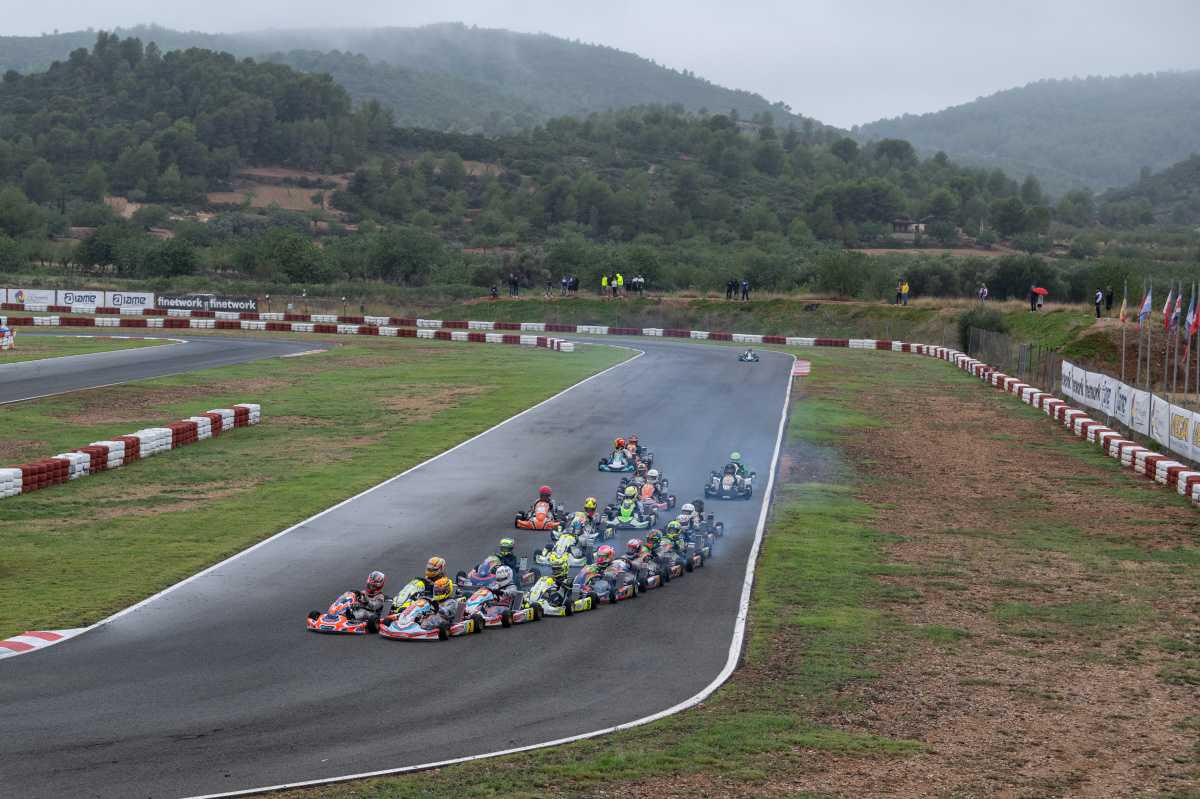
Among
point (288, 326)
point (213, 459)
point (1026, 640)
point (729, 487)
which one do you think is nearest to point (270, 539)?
point (213, 459)

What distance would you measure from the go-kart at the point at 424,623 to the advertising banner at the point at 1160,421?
26.2 metres

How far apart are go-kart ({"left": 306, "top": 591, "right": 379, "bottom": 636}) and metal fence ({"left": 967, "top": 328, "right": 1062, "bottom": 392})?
39876 millimetres

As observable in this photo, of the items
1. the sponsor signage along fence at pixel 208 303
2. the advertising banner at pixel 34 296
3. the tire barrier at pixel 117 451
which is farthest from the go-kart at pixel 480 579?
the advertising banner at pixel 34 296

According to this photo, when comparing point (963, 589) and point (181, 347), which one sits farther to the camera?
point (181, 347)

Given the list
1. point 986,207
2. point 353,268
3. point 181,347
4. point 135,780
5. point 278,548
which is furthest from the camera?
point 986,207

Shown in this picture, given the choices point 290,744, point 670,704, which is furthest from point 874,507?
point 290,744

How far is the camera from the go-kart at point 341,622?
59.8ft

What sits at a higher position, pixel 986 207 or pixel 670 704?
pixel 986 207

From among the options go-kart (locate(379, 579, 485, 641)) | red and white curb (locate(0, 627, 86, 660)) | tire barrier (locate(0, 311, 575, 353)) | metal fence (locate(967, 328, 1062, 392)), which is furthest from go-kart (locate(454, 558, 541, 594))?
tire barrier (locate(0, 311, 575, 353))

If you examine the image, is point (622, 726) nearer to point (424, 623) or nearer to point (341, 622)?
point (424, 623)

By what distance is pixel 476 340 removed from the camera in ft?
267

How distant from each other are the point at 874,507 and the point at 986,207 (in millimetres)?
179366

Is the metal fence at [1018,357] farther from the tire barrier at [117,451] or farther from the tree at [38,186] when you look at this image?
the tree at [38,186]

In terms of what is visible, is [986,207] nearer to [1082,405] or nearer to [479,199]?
[479,199]
